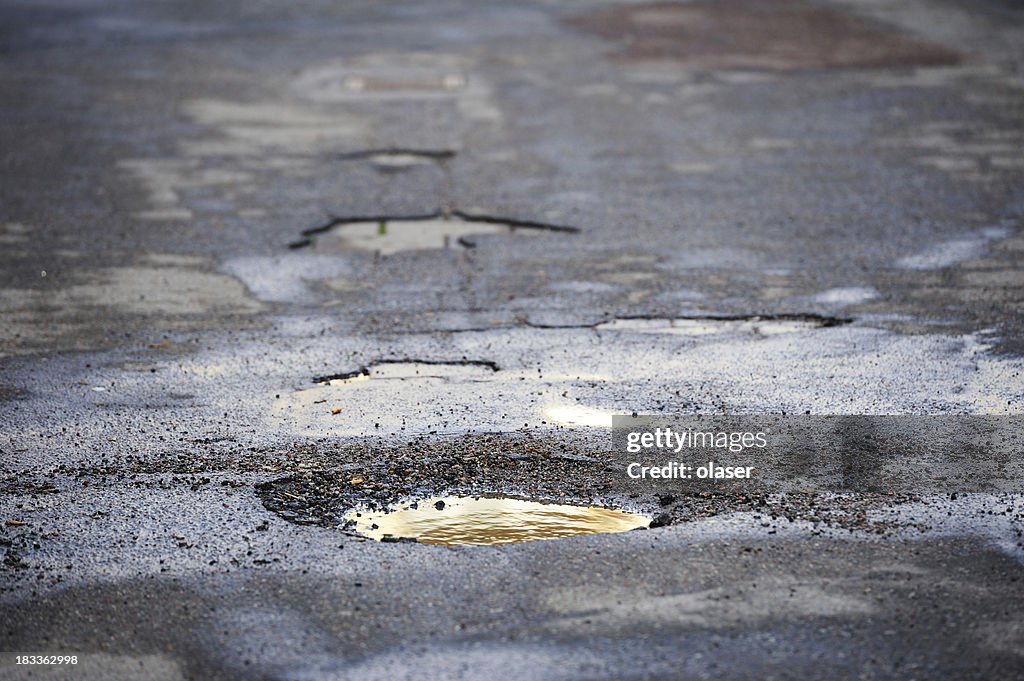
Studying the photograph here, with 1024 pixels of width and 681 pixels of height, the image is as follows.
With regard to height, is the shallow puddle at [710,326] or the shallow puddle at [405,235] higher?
the shallow puddle at [710,326]

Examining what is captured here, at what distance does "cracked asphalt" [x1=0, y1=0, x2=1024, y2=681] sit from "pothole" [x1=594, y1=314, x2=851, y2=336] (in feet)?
0.11

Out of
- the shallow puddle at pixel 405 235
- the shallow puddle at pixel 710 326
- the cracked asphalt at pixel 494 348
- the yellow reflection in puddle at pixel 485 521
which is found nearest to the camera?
the cracked asphalt at pixel 494 348

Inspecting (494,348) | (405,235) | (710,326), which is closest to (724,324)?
(710,326)

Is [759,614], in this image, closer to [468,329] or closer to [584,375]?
[584,375]

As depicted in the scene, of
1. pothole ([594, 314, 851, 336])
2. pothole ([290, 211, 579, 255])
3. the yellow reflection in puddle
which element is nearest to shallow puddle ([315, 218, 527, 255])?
pothole ([290, 211, 579, 255])

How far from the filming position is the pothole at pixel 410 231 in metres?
10.8

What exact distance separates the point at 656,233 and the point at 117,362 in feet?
14.9

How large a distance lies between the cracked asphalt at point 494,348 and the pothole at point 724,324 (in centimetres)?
3

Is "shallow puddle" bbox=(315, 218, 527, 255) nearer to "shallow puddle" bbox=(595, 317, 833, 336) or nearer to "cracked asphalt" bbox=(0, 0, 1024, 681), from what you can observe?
"cracked asphalt" bbox=(0, 0, 1024, 681)

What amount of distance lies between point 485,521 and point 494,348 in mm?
2407

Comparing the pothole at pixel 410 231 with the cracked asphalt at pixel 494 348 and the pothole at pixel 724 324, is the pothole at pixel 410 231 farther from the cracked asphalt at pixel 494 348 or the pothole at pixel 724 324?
the pothole at pixel 724 324

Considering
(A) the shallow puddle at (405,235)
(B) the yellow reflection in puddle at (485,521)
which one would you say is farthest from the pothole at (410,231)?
(B) the yellow reflection in puddle at (485,521)

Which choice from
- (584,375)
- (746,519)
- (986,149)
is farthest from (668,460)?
(986,149)

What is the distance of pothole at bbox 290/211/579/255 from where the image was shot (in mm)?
10781
